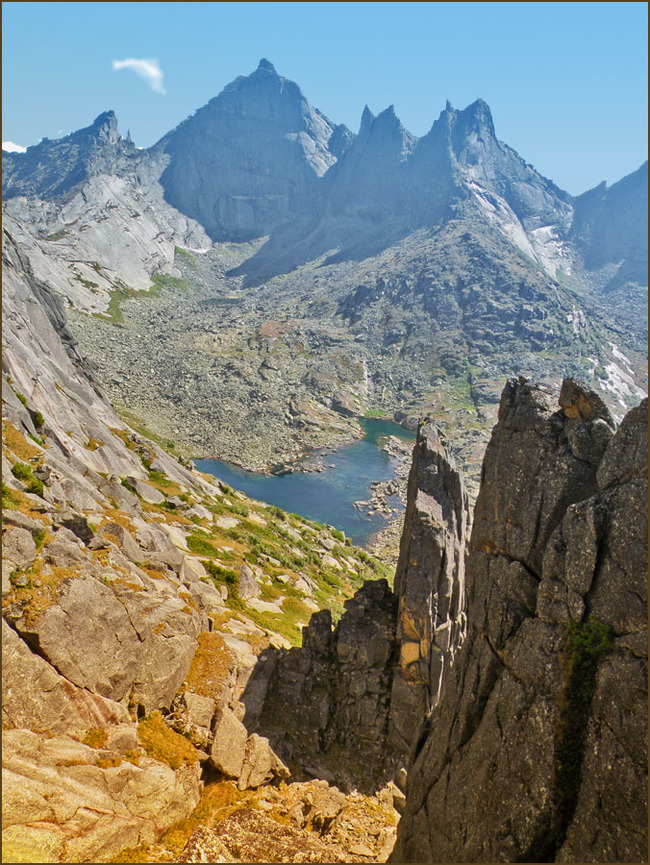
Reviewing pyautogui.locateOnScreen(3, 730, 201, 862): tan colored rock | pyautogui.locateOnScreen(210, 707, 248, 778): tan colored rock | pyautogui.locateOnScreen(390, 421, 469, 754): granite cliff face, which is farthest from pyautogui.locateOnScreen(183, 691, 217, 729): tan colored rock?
pyautogui.locateOnScreen(390, 421, 469, 754): granite cliff face

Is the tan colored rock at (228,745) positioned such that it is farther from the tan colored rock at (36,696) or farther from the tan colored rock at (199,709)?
the tan colored rock at (36,696)

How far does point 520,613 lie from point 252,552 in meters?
32.7

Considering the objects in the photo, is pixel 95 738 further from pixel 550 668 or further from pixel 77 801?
pixel 550 668

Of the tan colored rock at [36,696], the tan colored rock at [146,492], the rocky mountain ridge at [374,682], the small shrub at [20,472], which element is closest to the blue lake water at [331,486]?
the tan colored rock at [146,492]

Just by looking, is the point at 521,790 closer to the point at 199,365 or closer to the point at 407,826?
the point at 407,826

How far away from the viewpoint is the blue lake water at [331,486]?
7756 centimetres

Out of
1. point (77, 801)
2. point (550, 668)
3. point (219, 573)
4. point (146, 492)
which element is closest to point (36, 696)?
point (77, 801)

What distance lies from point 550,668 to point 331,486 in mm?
79569

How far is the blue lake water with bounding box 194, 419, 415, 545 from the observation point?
77562 mm

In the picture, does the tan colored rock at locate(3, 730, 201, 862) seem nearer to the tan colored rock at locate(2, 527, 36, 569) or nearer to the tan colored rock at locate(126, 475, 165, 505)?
the tan colored rock at locate(2, 527, 36, 569)

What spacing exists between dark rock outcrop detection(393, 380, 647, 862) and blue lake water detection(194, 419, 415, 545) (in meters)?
56.9

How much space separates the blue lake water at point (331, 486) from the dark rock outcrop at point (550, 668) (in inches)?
2241

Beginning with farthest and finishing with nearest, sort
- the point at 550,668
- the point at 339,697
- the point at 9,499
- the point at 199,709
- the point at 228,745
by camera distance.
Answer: the point at 339,697 → the point at 9,499 → the point at 199,709 → the point at 228,745 → the point at 550,668

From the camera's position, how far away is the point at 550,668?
11422mm
